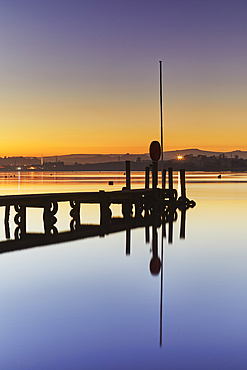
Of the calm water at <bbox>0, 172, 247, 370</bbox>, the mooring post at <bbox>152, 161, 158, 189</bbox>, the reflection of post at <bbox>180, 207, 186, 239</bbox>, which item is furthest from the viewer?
the mooring post at <bbox>152, 161, 158, 189</bbox>

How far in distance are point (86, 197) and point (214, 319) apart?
13011 mm

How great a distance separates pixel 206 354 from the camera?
5418 mm

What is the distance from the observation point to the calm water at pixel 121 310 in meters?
5.37

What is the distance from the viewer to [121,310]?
718cm

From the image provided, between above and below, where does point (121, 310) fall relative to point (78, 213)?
above

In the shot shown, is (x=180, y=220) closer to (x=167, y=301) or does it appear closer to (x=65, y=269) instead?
(x=65, y=269)

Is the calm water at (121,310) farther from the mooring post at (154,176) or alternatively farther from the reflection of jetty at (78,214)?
the mooring post at (154,176)

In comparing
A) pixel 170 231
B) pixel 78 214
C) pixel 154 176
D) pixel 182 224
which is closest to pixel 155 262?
pixel 170 231

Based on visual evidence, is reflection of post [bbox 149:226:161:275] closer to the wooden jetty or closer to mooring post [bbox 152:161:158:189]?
the wooden jetty

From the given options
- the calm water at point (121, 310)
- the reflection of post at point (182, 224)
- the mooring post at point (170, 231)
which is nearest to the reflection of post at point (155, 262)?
the calm water at point (121, 310)

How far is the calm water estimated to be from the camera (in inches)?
211

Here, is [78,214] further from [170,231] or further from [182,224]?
[170,231]

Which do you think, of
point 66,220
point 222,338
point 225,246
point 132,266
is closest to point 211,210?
point 66,220

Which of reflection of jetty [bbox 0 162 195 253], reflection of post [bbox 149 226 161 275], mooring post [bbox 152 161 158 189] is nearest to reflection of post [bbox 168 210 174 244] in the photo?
reflection of jetty [bbox 0 162 195 253]
